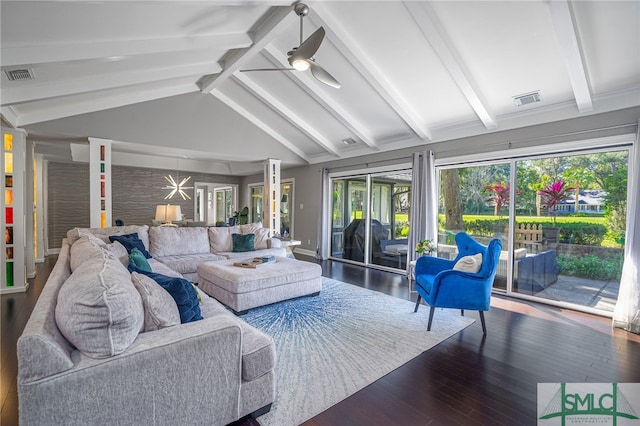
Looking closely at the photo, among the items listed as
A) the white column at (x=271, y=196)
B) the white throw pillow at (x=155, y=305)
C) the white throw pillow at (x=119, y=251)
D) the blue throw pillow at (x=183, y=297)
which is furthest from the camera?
the white column at (x=271, y=196)

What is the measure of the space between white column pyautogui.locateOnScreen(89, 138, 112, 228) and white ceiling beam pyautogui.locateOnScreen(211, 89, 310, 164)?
2.25m

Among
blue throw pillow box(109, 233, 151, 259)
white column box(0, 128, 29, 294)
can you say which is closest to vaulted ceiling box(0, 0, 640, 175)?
white column box(0, 128, 29, 294)

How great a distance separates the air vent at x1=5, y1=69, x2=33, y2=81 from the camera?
2944 mm

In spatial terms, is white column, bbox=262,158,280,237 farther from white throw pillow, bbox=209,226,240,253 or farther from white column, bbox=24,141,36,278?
white column, bbox=24,141,36,278

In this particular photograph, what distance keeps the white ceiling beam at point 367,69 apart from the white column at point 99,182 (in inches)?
163

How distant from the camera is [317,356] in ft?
8.21

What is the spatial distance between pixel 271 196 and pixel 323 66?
3.46 meters

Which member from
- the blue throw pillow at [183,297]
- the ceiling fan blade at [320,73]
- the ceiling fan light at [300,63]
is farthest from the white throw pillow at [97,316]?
the ceiling fan blade at [320,73]

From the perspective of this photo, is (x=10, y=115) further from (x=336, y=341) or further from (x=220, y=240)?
(x=336, y=341)

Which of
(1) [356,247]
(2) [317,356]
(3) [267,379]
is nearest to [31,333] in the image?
(3) [267,379]

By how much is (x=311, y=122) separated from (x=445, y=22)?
337cm

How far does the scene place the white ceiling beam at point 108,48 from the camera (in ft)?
8.43

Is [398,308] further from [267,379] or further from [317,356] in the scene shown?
[267,379]

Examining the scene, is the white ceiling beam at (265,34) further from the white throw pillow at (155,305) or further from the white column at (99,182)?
the white throw pillow at (155,305)
